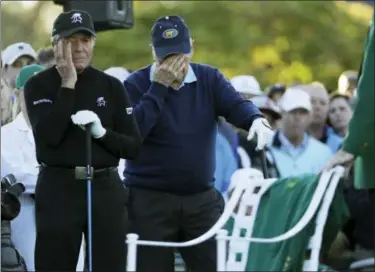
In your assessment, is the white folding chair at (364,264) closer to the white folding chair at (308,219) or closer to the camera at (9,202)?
the white folding chair at (308,219)

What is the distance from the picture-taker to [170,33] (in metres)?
8.63

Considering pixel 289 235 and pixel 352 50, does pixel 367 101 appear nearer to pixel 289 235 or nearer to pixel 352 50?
pixel 289 235

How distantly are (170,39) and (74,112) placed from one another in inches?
29.8

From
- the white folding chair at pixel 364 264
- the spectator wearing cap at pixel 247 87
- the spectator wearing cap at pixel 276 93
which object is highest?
the spectator wearing cap at pixel 276 93

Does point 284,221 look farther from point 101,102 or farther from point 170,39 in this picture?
point 101,102

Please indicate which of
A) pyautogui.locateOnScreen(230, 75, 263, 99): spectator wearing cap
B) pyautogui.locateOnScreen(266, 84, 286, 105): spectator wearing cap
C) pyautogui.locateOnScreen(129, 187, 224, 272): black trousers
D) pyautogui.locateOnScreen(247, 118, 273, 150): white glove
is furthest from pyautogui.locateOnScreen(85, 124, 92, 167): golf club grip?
pyautogui.locateOnScreen(266, 84, 286, 105): spectator wearing cap

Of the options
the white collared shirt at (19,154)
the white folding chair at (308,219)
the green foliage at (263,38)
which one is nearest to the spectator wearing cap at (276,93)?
the white collared shirt at (19,154)

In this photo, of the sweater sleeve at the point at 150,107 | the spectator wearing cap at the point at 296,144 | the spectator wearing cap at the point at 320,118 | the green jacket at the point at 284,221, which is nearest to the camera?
the sweater sleeve at the point at 150,107

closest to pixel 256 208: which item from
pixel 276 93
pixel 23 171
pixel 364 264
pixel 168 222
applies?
pixel 168 222

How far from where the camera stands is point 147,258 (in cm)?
851

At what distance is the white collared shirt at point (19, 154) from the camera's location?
9992mm

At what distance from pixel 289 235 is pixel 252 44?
26133 mm

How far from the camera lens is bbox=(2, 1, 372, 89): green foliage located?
33.3m

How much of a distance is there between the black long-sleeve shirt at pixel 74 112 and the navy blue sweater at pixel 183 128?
144mm
